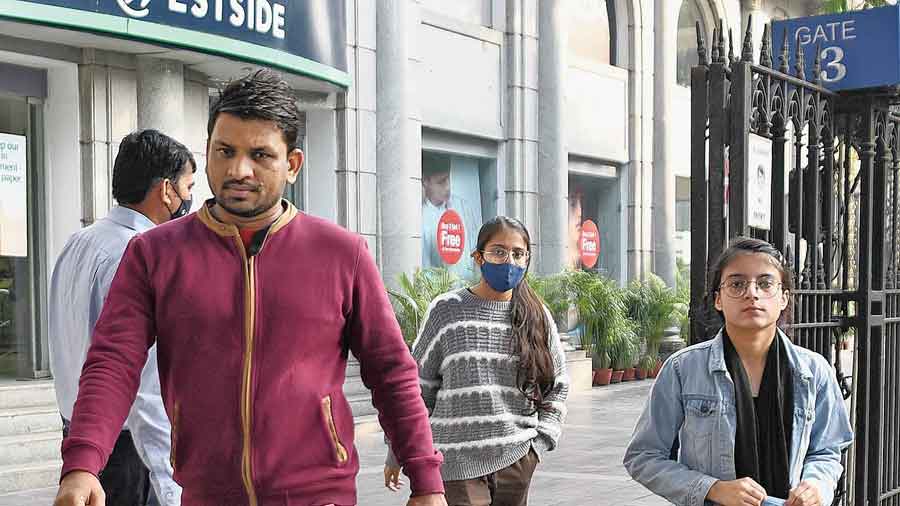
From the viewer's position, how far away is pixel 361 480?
32.8 feet

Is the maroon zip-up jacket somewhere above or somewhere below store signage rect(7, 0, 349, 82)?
below

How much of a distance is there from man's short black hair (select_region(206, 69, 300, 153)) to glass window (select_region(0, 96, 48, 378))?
9.03m

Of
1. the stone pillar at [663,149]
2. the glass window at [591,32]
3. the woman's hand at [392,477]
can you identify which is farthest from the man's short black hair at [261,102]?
the stone pillar at [663,149]

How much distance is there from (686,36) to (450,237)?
905 cm

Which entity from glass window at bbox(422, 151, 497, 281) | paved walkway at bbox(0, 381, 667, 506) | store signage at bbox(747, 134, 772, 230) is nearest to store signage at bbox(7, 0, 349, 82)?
glass window at bbox(422, 151, 497, 281)

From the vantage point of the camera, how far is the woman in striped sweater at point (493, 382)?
17.9 feet

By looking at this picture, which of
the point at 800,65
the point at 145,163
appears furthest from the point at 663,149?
the point at 145,163

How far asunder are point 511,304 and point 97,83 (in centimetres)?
748

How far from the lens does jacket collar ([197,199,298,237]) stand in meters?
3.05

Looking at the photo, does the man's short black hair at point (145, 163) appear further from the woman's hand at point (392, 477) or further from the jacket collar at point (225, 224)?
the woman's hand at point (392, 477)

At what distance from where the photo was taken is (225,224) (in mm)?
3061

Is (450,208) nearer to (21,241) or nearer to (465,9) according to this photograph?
(465,9)

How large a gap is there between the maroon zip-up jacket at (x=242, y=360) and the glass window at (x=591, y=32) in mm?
17351

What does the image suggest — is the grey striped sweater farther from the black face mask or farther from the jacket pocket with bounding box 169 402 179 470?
the jacket pocket with bounding box 169 402 179 470
